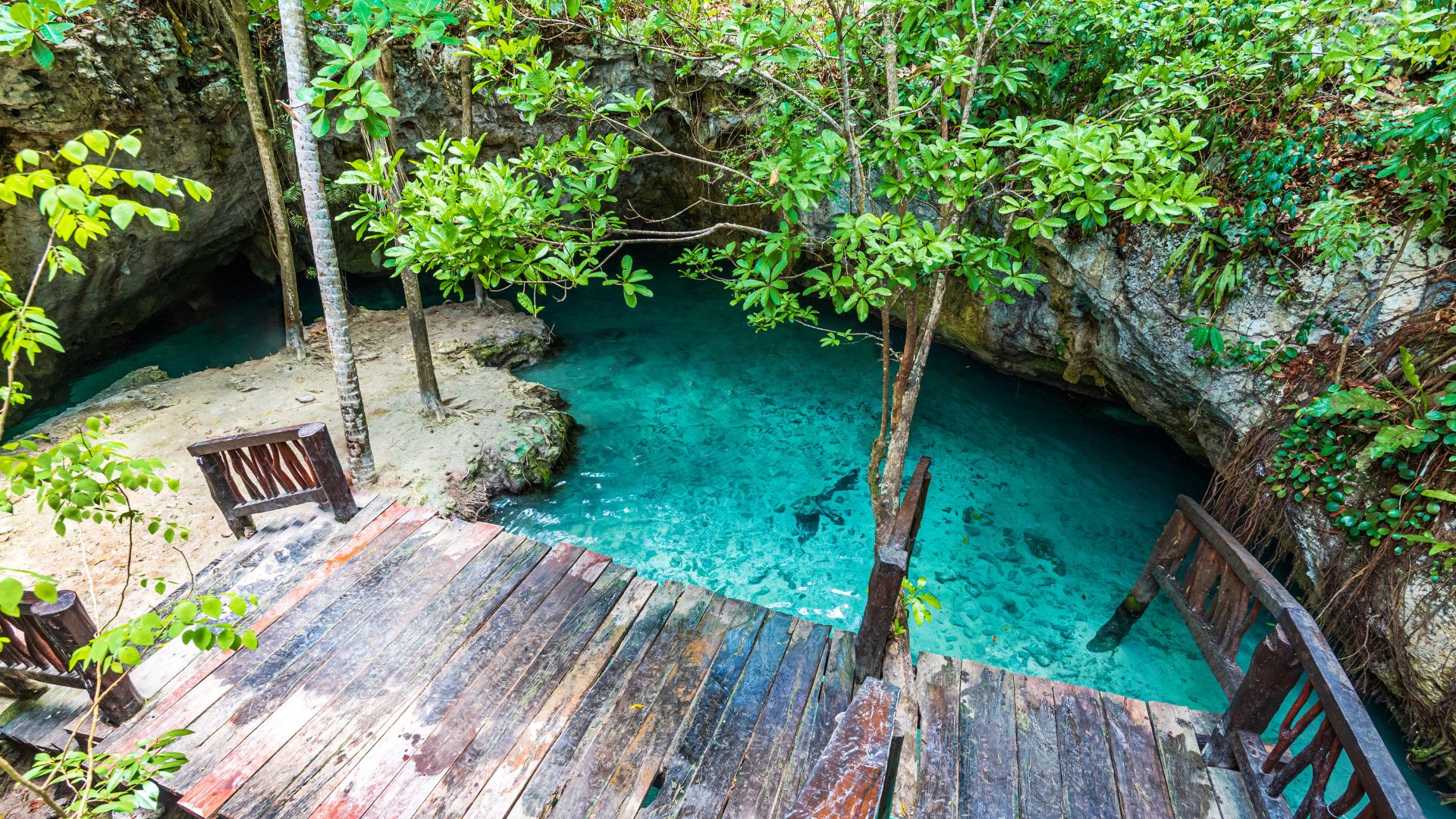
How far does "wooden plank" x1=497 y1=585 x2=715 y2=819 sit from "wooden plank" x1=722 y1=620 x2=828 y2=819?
63 cm

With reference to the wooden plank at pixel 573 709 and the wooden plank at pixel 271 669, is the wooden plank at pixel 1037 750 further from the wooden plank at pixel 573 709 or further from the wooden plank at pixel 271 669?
the wooden plank at pixel 271 669

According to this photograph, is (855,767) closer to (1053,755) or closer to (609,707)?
(1053,755)

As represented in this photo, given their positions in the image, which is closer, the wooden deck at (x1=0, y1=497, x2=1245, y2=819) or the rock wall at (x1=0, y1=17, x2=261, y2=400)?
the wooden deck at (x1=0, y1=497, x2=1245, y2=819)

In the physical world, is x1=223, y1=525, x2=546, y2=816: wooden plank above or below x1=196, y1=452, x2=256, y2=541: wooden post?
below

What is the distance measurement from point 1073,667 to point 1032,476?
2.76m

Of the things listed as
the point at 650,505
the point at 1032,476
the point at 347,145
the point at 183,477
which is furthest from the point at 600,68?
the point at 1032,476

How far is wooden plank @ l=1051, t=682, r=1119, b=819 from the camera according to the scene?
3100 mm

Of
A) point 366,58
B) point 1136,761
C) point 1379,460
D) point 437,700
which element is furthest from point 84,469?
point 1379,460

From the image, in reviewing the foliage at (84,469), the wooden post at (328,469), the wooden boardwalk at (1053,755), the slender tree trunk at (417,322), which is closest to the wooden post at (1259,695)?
the wooden boardwalk at (1053,755)

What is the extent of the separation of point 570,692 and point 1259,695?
3.54m

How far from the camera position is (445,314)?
453 inches

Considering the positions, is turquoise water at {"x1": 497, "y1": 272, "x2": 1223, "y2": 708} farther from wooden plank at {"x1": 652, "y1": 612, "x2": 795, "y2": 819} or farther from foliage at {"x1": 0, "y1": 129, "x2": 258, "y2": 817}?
foliage at {"x1": 0, "y1": 129, "x2": 258, "y2": 817}

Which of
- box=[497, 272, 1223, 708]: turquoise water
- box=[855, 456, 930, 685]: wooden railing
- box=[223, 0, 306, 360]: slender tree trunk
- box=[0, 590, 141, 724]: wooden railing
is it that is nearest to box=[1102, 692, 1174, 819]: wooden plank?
box=[855, 456, 930, 685]: wooden railing

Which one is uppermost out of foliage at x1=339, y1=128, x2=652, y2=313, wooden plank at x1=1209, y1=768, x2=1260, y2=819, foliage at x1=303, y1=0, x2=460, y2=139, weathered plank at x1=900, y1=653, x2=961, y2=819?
foliage at x1=303, y1=0, x2=460, y2=139
